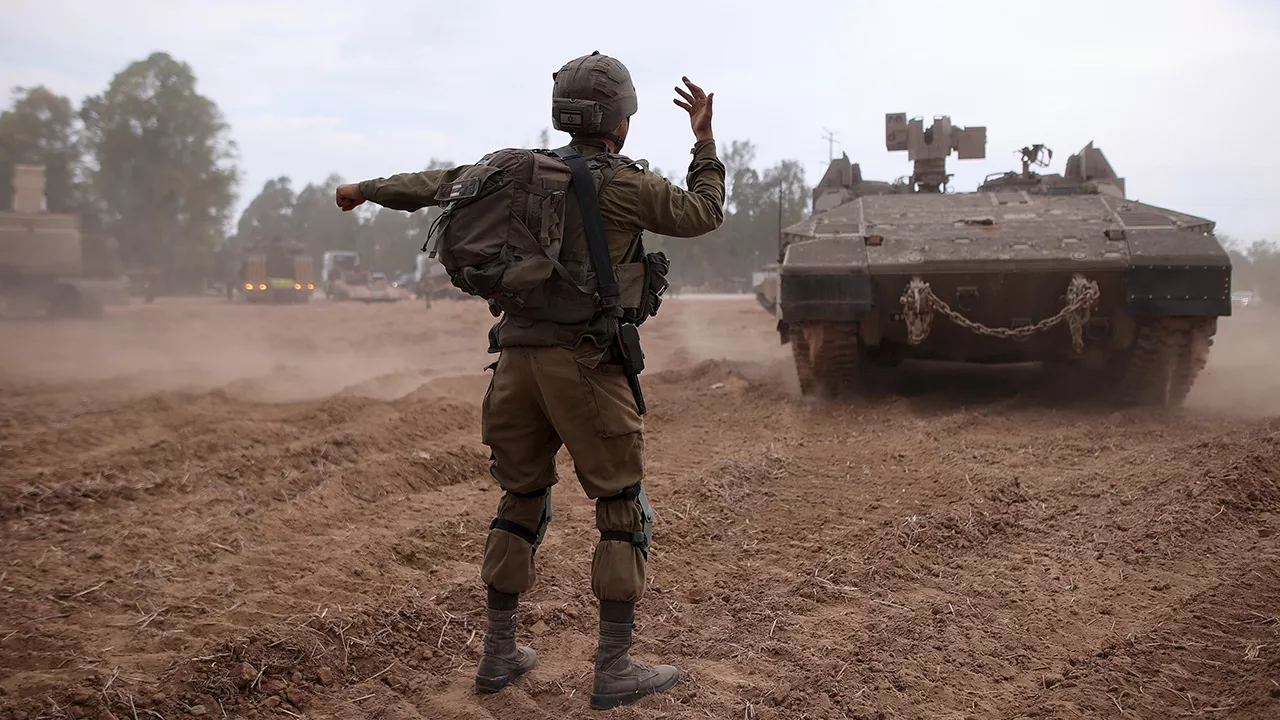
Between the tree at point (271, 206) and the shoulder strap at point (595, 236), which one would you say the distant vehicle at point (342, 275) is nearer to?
the shoulder strap at point (595, 236)

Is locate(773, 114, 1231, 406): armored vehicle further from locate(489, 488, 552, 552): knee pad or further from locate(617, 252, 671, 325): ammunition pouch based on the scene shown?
locate(489, 488, 552, 552): knee pad

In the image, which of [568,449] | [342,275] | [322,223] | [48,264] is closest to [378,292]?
[342,275]

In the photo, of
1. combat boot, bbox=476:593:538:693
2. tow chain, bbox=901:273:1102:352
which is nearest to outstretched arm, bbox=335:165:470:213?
combat boot, bbox=476:593:538:693

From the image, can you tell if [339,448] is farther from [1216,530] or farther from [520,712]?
[1216,530]

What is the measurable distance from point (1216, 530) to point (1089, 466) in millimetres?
1350

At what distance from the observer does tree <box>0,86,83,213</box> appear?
1977cm

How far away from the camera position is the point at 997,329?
25.2 ft

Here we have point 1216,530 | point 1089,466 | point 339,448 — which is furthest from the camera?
point 339,448

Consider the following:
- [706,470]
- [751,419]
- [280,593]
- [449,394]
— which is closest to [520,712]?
[280,593]

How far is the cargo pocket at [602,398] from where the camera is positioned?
9.69 ft

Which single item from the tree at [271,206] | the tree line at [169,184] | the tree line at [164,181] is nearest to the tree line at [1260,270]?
the tree line at [169,184]

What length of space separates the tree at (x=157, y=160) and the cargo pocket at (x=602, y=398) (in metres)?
25.3

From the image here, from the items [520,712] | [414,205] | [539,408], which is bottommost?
[520,712]

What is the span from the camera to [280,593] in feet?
12.8
